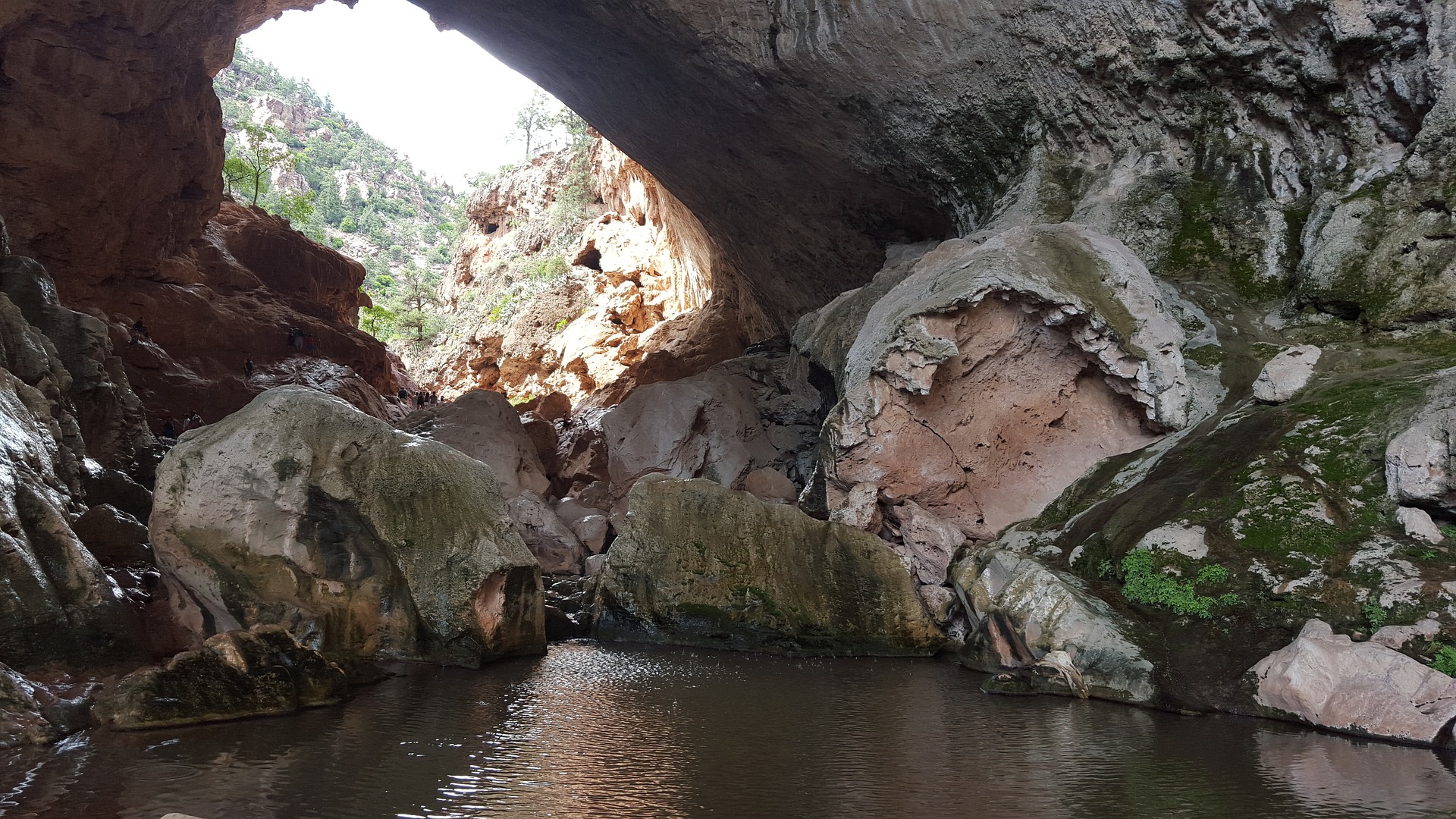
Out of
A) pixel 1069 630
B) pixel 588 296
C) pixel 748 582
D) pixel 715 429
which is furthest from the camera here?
pixel 588 296

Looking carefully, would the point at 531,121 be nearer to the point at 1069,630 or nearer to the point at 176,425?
the point at 176,425

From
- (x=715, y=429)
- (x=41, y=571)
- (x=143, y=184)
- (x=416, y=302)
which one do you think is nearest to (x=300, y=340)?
(x=143, y=184)

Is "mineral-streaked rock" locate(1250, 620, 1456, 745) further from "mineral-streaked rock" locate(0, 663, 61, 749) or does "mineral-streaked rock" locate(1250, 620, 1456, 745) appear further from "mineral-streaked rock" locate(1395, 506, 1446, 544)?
"mineral-streaked rock" locate(0, 663, 61, 749)

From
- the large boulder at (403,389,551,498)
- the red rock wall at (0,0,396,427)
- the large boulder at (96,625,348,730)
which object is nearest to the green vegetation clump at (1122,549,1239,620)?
the large boulder at (96,625,348,730)

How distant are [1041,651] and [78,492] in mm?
9781

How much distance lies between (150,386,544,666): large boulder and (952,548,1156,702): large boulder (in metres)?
4.77

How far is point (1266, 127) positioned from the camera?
13695 mm

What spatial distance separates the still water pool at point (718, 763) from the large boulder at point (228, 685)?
0.19 meters

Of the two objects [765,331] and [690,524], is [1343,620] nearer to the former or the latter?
[690,524]

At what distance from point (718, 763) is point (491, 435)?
564 inches

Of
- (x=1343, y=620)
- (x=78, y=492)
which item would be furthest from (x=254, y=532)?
(x=1343, y=620)

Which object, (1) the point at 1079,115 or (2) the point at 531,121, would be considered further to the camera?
(2) the point at 531,121

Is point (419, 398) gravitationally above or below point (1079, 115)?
below

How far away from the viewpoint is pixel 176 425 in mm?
19891
